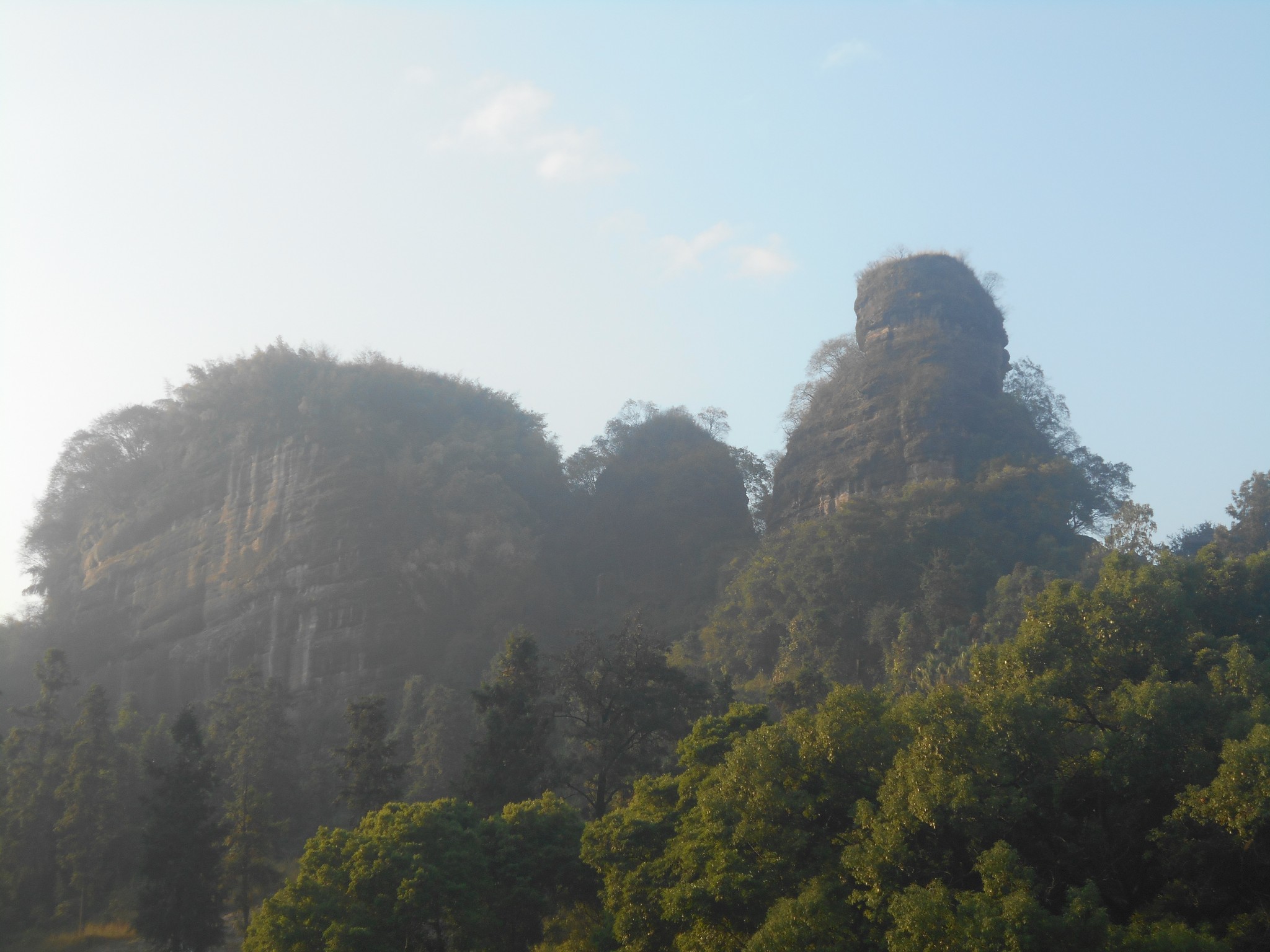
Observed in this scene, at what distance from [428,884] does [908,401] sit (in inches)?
1400

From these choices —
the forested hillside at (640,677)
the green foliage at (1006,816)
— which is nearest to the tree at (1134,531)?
the forested hillside at (640,677)

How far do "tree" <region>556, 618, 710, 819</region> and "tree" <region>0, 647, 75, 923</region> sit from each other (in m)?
16.2

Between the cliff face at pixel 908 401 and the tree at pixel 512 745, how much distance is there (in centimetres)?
2530

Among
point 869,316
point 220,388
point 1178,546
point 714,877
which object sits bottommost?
point 714,877

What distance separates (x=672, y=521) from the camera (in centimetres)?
5419

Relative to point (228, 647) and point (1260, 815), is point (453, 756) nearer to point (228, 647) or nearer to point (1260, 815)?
point (228, 647)

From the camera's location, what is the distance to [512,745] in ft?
79.8

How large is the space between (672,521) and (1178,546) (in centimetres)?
2303

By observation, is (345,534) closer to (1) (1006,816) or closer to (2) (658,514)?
(2) (658,514)

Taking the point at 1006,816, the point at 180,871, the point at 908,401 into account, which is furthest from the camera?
the point at 908,401

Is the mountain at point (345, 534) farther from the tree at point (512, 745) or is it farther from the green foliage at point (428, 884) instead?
the green foliage at point (428, 884)

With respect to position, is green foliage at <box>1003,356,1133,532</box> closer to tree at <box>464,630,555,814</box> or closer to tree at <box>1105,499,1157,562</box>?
tree at <box>1105,499,1157,562</box>

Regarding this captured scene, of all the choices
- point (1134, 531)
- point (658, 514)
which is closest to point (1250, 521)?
point (1134, 531)

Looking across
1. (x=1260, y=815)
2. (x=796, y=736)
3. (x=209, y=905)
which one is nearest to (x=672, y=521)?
(x=209, y=905)
